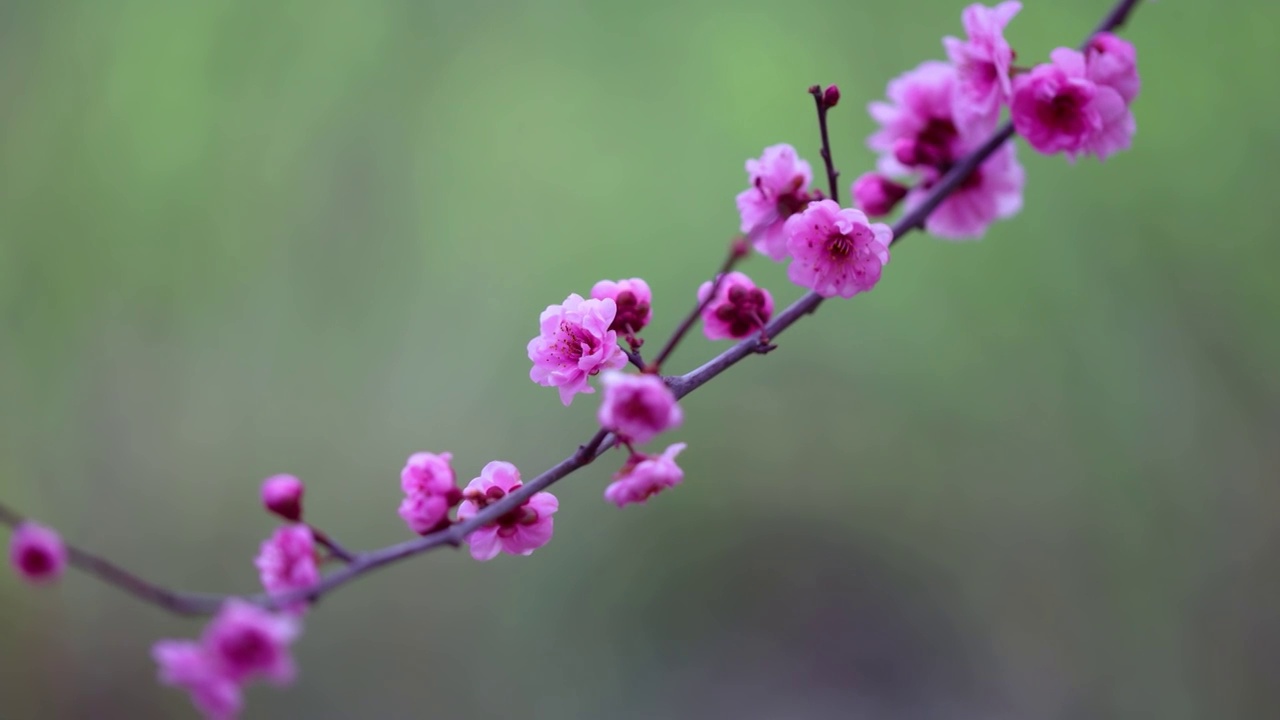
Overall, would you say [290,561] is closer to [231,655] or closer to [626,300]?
[231,655]

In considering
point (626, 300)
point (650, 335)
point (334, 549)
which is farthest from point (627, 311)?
point (650, 335)

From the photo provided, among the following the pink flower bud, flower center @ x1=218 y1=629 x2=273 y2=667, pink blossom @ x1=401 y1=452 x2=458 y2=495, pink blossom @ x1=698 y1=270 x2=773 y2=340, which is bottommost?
flower center @ x1=218 y1=629 x2=273 y2=667

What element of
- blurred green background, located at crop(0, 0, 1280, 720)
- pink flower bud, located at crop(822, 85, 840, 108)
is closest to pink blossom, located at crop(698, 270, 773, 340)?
pink flower bud, located at crop(822, 85, 840, 108)

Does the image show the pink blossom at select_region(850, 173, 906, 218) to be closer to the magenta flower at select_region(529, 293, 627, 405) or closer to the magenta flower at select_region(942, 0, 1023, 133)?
the magenta flower at select_region(942, 0, 1023, 133)

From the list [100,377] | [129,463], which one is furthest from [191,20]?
[129,463]

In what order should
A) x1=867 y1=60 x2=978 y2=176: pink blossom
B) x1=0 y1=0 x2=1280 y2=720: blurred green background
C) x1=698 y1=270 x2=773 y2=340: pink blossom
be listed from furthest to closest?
1. x1=0 y1=0 x2=1280 y2=720: blurred green background
2. x1=867 y1=60 x2=978 y2=176: pink blossom
3. x1=698 y1=270 x2=773 y2=340: pink blossom

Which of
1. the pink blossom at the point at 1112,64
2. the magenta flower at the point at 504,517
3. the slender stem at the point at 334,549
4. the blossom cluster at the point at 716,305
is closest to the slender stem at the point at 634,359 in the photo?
the blossom cluster at the point at 716,305

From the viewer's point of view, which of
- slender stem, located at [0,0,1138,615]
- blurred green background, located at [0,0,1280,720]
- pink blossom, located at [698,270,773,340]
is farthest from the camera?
blurred green background, located at [0,0,1280,720]
